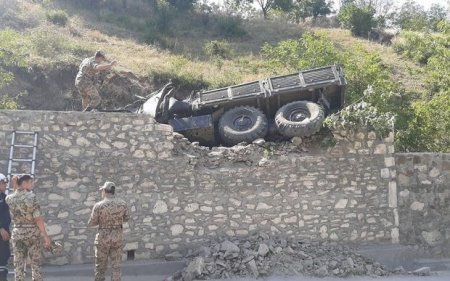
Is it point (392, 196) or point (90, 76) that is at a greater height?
point (90, 76)

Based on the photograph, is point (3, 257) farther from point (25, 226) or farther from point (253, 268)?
point (253, 268)

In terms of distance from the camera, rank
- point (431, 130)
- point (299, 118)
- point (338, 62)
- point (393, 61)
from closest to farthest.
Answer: point (299, 118) → point (431, 130) → point (338, 62) → point (393, 61)

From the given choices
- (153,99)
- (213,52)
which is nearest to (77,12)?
(213,52)

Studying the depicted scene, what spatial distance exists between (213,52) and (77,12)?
36.5ft

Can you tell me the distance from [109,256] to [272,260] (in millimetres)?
3118

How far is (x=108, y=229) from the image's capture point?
7688mm

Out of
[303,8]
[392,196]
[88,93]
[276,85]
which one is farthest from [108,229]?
[303,8]

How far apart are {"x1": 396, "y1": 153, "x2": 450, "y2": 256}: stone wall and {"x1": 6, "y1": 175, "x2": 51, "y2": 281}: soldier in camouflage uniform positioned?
23.8 ft

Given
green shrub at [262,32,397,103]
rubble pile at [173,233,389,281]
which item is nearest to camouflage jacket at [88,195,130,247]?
rubble pile at [173,233,389,281]

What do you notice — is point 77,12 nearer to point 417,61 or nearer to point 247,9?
point 247,9

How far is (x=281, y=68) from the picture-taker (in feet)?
64.6

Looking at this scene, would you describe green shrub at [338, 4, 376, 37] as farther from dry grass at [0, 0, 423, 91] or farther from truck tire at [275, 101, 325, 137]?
truck tire at [275, 101, 325, 137]

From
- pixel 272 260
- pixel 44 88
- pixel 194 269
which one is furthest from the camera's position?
pixel 44 88

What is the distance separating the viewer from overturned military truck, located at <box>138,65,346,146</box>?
1140 centimetres
